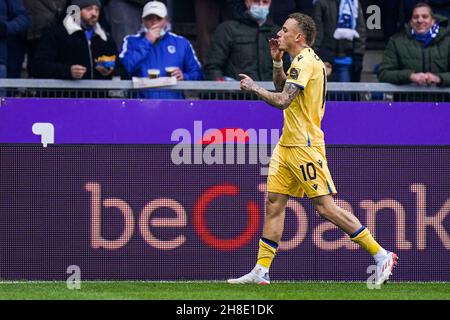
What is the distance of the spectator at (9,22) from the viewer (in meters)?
14.1

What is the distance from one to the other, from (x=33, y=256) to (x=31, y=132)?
1232 mm

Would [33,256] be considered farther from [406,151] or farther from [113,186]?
[406,151]

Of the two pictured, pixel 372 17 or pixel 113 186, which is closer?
pixel 113 186

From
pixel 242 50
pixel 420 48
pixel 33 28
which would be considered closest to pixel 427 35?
pixel 420 48

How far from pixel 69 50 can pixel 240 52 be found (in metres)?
1.83

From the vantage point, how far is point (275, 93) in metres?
11.2

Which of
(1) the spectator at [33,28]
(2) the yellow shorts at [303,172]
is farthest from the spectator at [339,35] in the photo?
(2) the yellow shorts at [303,172]

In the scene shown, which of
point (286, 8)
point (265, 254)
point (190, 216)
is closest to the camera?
point (265, 254)

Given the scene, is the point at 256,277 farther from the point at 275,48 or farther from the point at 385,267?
the point at 275,48

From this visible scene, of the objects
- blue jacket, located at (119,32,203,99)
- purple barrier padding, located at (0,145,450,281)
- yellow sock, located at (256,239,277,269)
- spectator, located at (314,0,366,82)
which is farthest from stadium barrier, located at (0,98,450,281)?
spectator, located at (314,0,366,82)

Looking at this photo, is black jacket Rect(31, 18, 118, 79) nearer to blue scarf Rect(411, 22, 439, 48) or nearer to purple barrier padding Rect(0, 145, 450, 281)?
purple barrier padding Rect(0, 145, 450, 281)

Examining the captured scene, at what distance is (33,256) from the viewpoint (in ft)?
42.4

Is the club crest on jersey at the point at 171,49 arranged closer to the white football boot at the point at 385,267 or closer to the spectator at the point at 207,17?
the spectator at the point at 207,17
